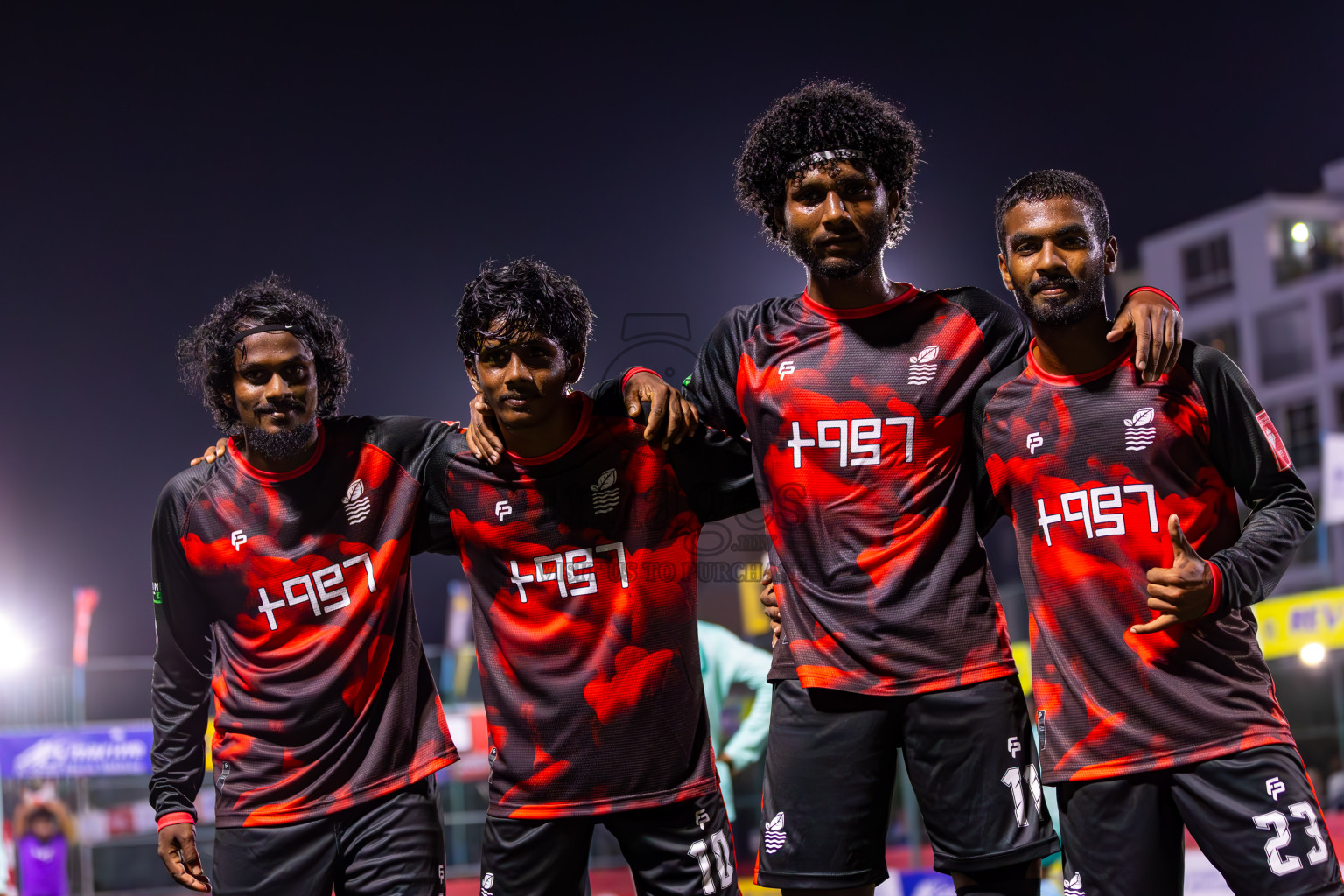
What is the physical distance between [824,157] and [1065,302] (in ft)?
2.17

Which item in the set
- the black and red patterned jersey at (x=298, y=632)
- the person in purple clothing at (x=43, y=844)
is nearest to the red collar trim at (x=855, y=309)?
the black and red patterned jersey at (x=298, y=632)

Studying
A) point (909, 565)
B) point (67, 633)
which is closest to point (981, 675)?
point (909, 565)

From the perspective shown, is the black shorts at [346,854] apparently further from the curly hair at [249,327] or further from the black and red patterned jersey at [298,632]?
the curly hair at [249,327]

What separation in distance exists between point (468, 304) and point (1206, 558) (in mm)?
1811

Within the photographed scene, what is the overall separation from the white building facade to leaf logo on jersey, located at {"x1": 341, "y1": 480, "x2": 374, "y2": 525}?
2938 cm

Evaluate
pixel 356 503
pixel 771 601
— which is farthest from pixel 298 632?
pixel 771 601

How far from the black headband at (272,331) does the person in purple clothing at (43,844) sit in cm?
1184

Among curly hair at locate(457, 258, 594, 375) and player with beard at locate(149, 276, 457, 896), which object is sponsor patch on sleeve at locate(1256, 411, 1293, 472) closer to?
curly hair at locate(457, 258, 594, 375)

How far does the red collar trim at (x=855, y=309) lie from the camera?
2889 millimetres

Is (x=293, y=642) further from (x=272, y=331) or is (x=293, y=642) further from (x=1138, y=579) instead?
(x=1138, y=579)

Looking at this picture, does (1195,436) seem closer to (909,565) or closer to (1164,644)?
(1164,644)

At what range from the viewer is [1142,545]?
2.63 m

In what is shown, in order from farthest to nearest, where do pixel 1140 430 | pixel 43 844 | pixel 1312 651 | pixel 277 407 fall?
pixel 1312 651, pixel 43 844, pixel 277 407, pixel 1140 430

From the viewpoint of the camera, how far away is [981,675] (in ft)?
8.80
